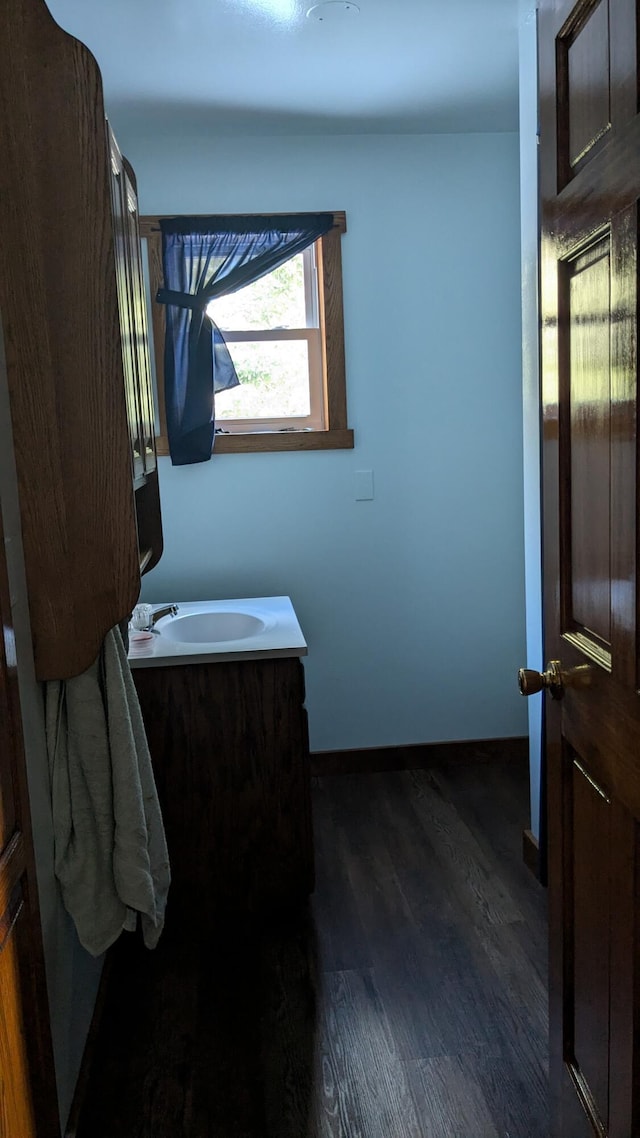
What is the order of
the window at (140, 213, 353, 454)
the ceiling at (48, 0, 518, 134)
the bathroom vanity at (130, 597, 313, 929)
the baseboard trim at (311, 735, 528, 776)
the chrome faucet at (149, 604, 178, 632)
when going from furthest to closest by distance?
1. the baseboard trim at (311, 735, 528, 776)
2. the window at (140, 213, 353, 454)
3. the chrome faucet at (149, 604, 178, 632)
4. the bathroom vanity at (130, 597, 313, 929)
5. the ceiling at (48, 0, 518, 134)

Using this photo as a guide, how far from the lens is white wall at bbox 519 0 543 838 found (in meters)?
2.50

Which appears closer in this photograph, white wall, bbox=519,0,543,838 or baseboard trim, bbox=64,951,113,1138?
baseboard trim, bbox=64,951,113,1138

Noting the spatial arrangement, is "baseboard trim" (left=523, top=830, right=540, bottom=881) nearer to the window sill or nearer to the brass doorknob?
the brass doorknob

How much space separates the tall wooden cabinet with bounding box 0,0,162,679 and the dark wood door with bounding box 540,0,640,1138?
2.53 feet

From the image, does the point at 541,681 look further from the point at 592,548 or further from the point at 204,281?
the point at 204,281

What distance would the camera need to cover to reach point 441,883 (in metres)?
2.71

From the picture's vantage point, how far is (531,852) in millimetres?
2738

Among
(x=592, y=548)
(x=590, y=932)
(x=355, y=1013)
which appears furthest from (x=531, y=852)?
(x=592, y=548)

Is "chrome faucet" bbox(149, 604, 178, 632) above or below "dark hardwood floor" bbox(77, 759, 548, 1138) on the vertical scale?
above

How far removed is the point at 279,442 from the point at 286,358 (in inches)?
13.1

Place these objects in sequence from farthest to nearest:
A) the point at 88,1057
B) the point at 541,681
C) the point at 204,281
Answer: the point at 204,281 < the point at 88,1057 < the point at 541,681

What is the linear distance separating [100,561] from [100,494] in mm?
125

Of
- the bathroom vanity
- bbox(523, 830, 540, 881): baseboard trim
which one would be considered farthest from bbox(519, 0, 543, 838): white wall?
the bathroom vanity

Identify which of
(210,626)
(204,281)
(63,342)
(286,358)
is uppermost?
(204,281)
